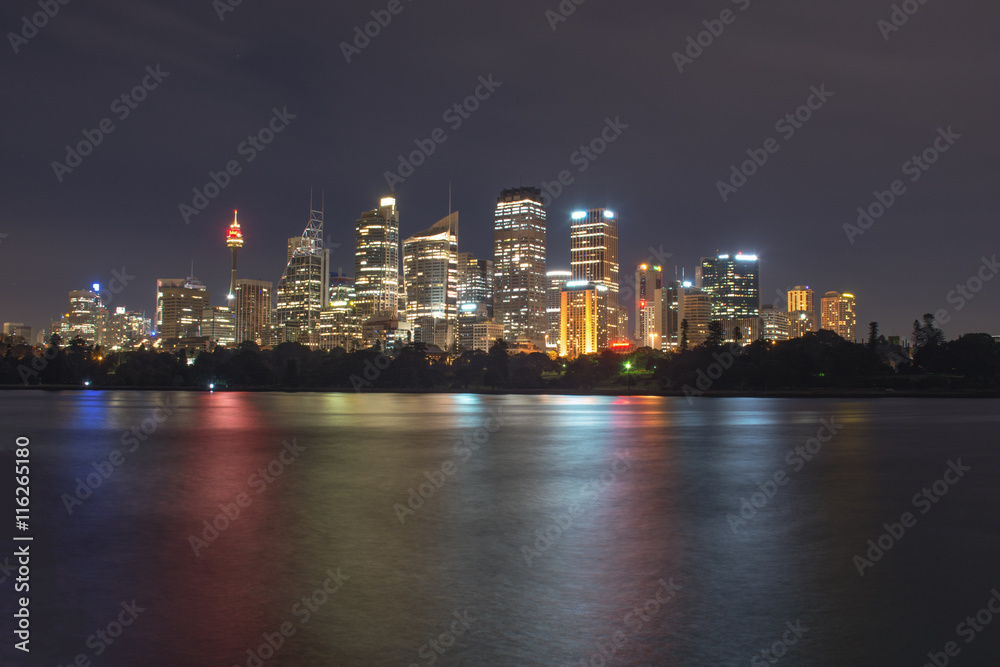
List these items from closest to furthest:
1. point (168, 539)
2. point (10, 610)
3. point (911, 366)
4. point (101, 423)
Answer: point (10, 610)
point (168, 539)
point (101, 423)
point (911, 366)

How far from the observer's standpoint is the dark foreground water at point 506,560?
11547 mm

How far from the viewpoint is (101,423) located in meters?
63.0

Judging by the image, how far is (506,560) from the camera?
681 inches

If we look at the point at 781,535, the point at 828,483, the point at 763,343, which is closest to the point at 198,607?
the point at 781,535

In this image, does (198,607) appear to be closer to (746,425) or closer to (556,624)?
(556,624)

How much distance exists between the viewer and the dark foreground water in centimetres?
1155

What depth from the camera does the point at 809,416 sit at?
251 feet

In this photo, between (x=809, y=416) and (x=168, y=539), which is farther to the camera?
(x=809, y=416)

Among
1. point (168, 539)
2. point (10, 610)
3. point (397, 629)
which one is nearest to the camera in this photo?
point (397, 629)

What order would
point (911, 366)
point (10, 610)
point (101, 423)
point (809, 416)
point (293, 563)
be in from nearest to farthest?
point (10, 610)
point (293, 563)
point (101, 423)
point (809, 416)
point (911, 366)

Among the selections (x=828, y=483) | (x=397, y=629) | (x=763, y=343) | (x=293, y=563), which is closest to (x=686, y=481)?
(x=828, y=483)

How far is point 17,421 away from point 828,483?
208 feet

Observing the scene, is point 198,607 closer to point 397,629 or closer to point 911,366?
point 397,629

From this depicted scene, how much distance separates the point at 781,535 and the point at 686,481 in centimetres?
1071
